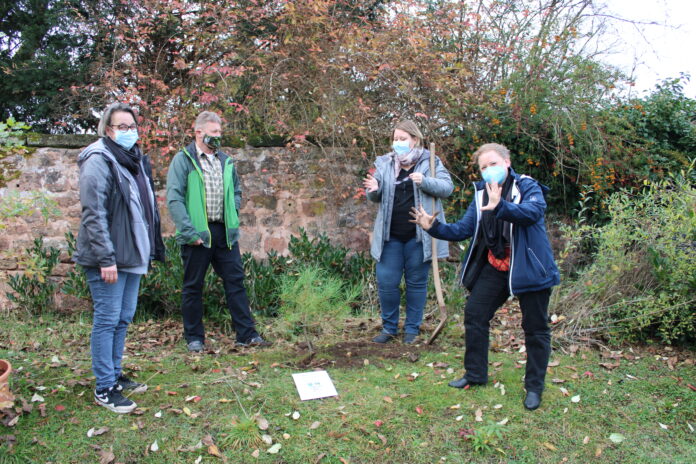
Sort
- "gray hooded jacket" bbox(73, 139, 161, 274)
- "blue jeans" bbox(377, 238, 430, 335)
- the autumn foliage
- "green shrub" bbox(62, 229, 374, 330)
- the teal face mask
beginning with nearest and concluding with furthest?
"gray hooded jacket" bbox(73, 139, 161, 274), the teal face mask, "blue jeans" bbox(377, 238, 430, 335), "green shrub" bbox(62, 229, 374, 330), the autumn foliage

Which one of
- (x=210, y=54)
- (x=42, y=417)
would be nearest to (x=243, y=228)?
(x=210, y=54)

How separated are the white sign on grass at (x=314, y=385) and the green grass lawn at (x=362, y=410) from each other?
59 mm

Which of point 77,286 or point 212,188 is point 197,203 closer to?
point 212,188

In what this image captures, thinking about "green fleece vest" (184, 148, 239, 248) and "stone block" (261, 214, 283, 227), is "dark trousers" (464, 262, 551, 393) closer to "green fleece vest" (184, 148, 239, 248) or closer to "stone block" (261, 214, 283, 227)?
"green fleece vest" (184, 148, 239, 248)

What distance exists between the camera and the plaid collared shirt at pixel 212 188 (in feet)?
13.6

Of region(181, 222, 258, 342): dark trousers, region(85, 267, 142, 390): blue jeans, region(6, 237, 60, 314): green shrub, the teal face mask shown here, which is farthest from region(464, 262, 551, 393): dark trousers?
region(6, 237, 60, 314): green shrub

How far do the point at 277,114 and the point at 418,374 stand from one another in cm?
362

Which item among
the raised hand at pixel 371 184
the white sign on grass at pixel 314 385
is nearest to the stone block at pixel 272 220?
the raised hand at pixel 371 184

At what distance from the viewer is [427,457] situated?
284 cm

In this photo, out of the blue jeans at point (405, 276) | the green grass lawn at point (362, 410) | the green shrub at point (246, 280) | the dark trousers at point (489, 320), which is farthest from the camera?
the green shrub at point (246, 280)

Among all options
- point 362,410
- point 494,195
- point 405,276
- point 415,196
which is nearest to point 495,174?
point 494,195

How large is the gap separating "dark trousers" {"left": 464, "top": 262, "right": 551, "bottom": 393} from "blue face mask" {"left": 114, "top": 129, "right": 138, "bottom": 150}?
7.86 feet

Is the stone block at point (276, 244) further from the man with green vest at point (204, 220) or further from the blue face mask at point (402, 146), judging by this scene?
the blue face mask at point (402, 146)

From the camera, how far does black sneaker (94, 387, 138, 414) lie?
3.14 meters
